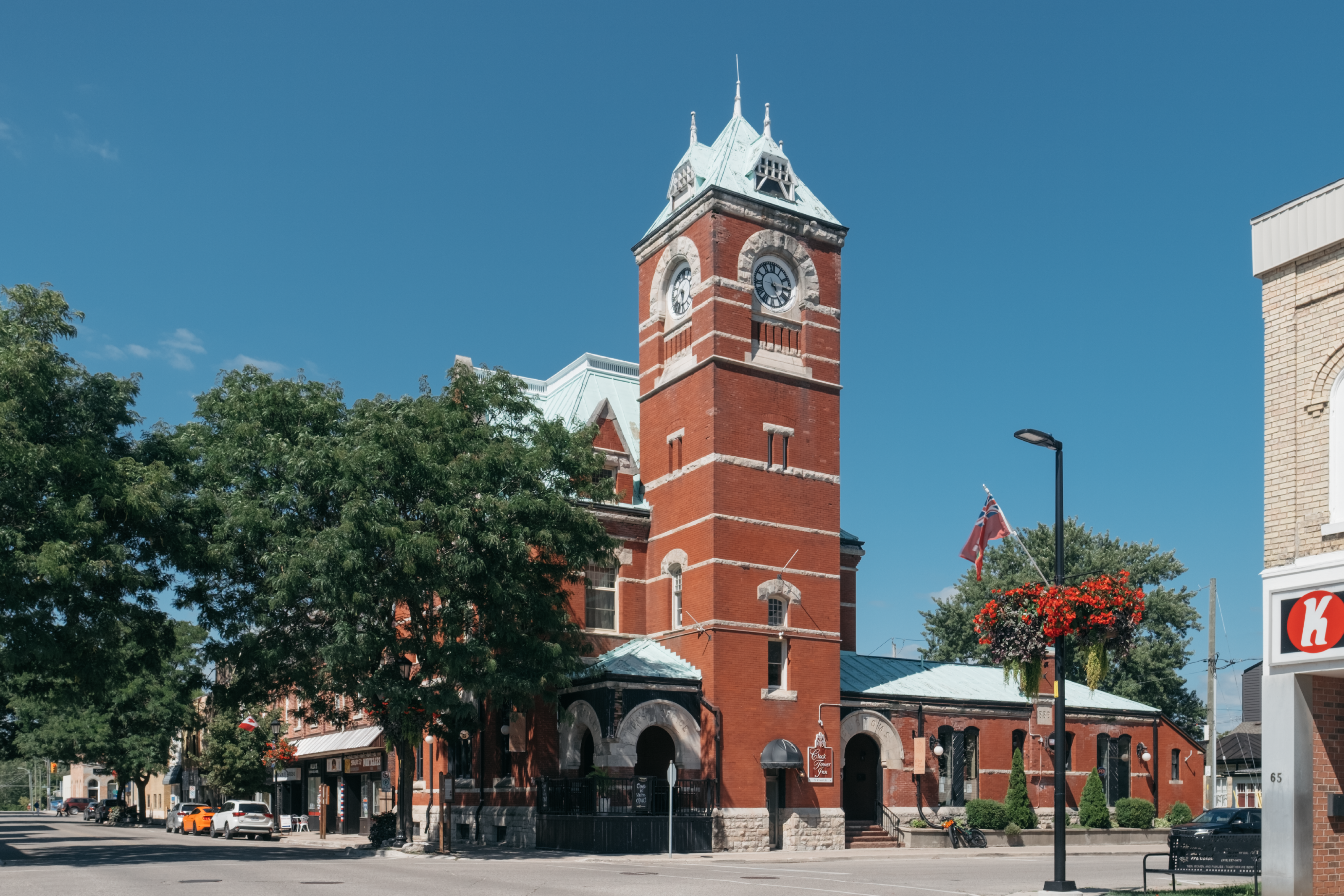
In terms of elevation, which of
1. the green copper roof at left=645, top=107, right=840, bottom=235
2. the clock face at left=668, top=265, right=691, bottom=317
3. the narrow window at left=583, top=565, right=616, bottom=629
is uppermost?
the green copper roof at left=645, top=107, right=840, bottom=235

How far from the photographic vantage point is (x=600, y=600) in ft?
134

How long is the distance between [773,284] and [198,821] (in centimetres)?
3624

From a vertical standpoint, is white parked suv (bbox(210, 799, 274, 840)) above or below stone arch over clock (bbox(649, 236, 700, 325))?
below

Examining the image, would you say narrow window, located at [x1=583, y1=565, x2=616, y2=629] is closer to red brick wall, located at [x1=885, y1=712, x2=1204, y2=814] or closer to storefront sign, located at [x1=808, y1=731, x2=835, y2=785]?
storefront sign, located at [x1=808, y1=731, x2=835, y2=785]

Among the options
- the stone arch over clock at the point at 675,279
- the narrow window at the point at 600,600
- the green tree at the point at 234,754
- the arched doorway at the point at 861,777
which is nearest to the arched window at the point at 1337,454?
the stone arch over clock at the point at 675,279

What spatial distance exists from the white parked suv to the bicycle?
86.7ft

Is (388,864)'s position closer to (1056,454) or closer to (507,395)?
(507,395)

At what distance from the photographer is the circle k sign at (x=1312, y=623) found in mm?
16094

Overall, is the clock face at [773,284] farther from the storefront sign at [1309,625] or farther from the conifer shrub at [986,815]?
the storefront sign at [1309,625]

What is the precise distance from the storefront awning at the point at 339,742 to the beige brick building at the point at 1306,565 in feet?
109

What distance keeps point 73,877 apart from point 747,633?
19681mm

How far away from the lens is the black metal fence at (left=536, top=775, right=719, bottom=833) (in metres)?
34.2

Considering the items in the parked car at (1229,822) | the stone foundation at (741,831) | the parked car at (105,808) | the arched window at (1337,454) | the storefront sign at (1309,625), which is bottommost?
the parked car at (105,808)

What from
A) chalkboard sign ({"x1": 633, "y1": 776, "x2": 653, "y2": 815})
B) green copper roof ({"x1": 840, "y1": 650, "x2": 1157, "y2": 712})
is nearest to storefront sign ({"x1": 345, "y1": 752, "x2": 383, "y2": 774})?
chalkboard sign ({"x1": 633, "y1": 776, "x2": 653, "y2": 815})
